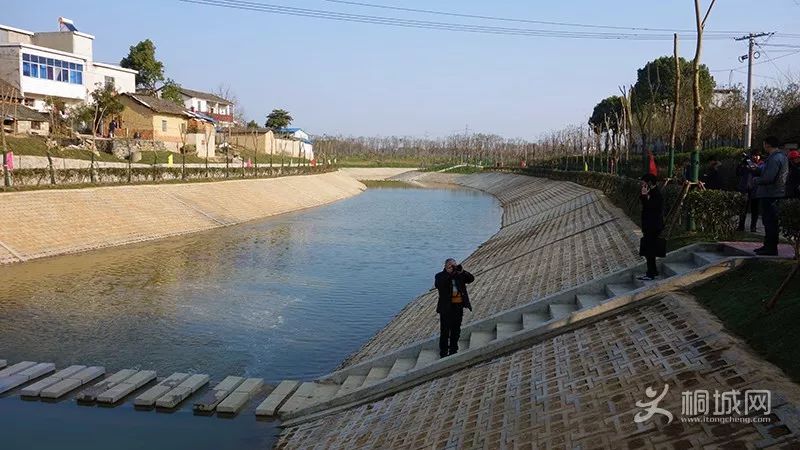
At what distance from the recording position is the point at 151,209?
3328 cm

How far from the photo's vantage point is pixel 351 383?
1095cm

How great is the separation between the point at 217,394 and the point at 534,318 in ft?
17.9

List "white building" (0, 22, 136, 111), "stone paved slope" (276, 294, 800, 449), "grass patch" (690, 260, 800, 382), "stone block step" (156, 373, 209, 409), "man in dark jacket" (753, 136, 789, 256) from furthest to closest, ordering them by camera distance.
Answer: "white building" (0, 22, 136, 111) < "stone block step" (156, 373, 209, 409) < "man in dark jacket" (753, 136, 789, 256) < "grass patch" (690, 260, 800, 382) < "stone paved slope" (276, 294, 800, 449)

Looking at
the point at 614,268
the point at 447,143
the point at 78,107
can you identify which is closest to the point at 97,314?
the point at 614,268

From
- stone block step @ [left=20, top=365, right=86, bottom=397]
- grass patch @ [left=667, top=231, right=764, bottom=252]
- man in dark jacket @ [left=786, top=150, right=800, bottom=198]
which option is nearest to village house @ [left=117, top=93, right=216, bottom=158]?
stone block step @ [left=20, top=365, right=86, bottom=397]

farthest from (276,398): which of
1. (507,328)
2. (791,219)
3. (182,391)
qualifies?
(791,219)

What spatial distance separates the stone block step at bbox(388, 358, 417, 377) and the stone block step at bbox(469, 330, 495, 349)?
1.06 meters

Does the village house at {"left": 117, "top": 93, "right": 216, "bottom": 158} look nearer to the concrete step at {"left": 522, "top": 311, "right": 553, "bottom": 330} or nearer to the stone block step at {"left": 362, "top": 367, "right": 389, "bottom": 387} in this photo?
the stone block step at {"left": 362, "top": 367, "right": 389, "bottom": 387}

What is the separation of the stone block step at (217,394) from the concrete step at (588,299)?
608cm

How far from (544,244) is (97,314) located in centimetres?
1435

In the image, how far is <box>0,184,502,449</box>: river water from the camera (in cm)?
996

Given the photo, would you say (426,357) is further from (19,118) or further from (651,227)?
(19,118)

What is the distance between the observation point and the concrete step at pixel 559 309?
34.6ft

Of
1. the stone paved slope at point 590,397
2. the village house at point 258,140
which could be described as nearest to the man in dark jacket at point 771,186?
the stone paved slope at point 590,397
